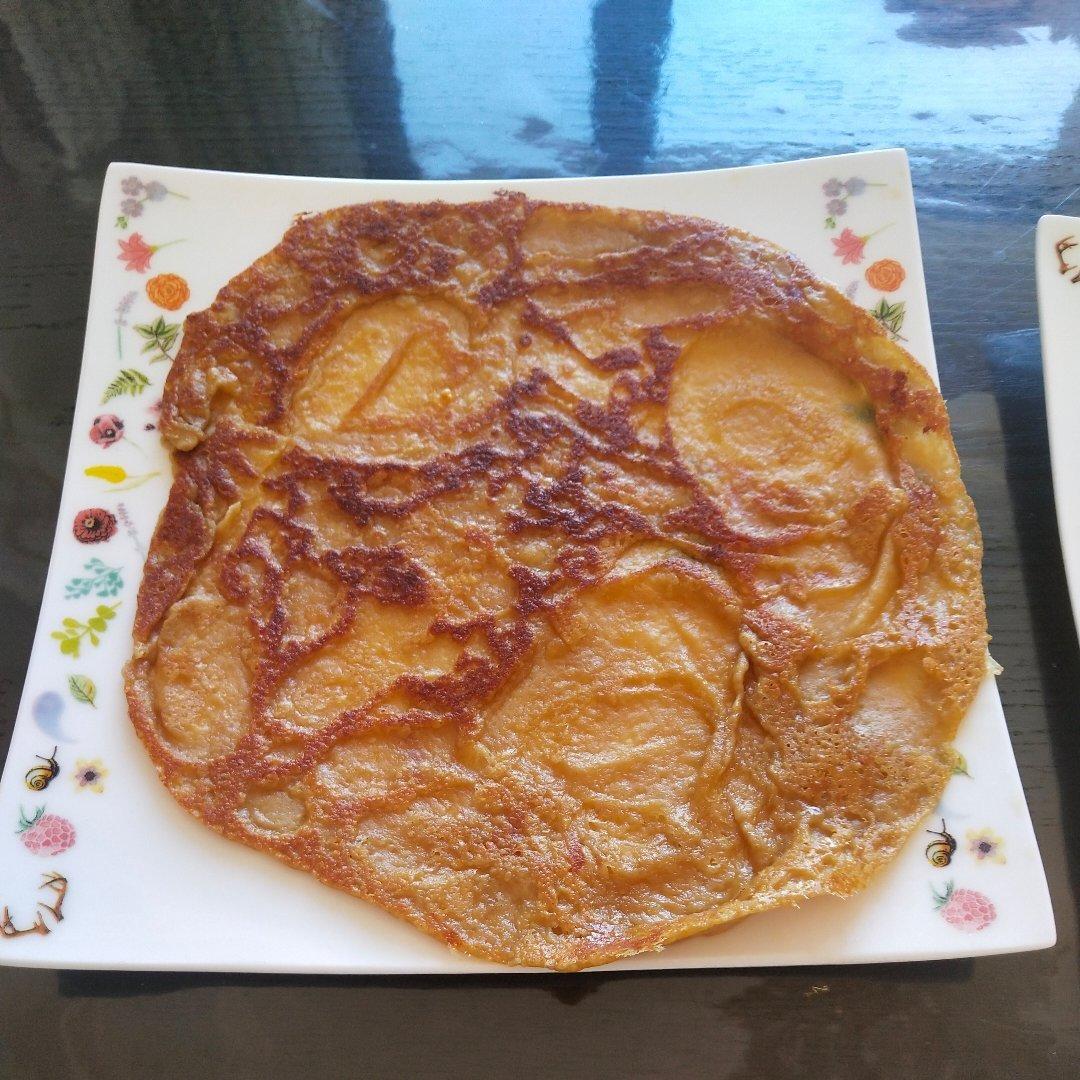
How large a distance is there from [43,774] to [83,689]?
0.18 m

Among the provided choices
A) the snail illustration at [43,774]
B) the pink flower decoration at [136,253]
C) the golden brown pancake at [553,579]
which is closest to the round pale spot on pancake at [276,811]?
the golden brown pancake at [553,579]

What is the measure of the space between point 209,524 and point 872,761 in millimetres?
1490

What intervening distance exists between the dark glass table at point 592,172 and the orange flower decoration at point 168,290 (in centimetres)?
34

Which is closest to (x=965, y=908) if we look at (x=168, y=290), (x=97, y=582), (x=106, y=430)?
(x=97, y=582)

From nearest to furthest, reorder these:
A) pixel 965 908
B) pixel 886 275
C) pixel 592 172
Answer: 1. pixel 965 908
2. pixel 886 275
3. pixel 592 172

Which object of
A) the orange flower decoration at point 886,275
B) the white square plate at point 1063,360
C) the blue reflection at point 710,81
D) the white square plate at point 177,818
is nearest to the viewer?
the white square plate at point 177,818

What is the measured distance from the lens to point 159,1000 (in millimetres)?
1794

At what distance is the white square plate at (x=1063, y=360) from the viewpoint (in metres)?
2.04

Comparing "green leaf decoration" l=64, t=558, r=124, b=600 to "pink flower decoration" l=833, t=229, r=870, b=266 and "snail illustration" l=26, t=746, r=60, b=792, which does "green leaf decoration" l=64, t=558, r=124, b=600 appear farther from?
"pink flower decoration" l=833, t=229, r=870, b=266

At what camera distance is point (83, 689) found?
1948mm

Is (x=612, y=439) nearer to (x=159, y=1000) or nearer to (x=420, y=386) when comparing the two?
(x=420, y=386)

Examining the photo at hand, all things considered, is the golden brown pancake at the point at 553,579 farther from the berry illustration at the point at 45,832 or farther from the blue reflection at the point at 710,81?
the blue reflection at the point at 710,81

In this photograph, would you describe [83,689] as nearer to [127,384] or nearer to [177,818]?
[177,818]

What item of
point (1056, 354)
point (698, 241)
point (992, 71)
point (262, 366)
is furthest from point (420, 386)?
point (992, 71)
